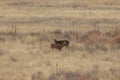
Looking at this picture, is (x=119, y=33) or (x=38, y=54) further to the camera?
(x=119, y=33)

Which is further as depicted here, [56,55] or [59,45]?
[59,45]

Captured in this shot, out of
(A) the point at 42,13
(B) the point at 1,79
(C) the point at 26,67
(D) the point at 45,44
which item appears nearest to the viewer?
(B) the point at 1,79

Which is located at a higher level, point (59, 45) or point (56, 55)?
point (59, 45)

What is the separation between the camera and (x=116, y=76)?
15.5 metres

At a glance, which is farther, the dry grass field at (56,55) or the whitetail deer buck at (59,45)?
the whitetail deer buck at (59,45)

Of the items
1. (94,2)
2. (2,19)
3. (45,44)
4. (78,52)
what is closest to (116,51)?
(78,52)

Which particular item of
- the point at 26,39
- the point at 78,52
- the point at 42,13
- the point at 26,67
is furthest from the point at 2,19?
the point at 26,67

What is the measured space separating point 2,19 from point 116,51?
17726mm

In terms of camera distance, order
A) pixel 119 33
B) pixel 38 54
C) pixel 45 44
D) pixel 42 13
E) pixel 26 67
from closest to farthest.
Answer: pixel 26 67
pixel 38 54
pixel 45 44
pixel 119 33
pixel 42 13

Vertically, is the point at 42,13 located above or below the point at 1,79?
below

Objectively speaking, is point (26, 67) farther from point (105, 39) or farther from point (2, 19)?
point (2, 19)

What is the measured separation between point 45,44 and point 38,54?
2.74 meters

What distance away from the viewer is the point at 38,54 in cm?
1956

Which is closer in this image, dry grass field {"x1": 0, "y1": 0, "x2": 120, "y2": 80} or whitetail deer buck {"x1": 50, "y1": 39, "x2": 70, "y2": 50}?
dry grass field {"x1": 0, "y1": 0, "x2": 120, "y2": 80}
